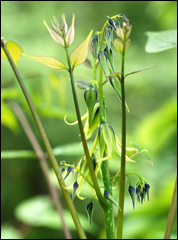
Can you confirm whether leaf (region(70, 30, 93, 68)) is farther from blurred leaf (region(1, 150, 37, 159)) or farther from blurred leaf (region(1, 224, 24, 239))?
blurred leaf (region(1, 224, 24, 239))

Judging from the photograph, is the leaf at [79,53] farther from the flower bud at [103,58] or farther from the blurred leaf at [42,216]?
the blurred leaf at [42,216]

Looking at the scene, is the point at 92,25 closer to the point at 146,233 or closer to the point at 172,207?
the point at 146,233

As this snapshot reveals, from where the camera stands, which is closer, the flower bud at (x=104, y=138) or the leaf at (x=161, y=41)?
the flower bud at (x=104, y=138)

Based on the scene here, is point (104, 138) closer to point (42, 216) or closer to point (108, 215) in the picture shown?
point (108, 215)

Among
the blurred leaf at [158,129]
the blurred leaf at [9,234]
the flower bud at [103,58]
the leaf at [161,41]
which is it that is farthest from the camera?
the blurred leaf at [158,129]

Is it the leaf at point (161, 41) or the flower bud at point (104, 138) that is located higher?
the leaf at point (161, 41)

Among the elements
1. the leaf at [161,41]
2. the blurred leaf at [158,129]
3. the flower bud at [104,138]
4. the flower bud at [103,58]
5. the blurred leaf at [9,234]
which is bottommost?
the blurred leaf at [9,234]

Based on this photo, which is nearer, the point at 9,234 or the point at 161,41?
the point at 161,41

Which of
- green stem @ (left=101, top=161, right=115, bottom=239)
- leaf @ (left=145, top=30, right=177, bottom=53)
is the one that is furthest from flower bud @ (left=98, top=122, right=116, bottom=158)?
leaf @ (left=145, top=30, right=177, bottom=53)

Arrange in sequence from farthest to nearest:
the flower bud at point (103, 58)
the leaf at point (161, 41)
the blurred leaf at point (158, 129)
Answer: the blurred leaf at point (158, 129), the leaf at point (161, 41), the flower bud at point (103, 58)

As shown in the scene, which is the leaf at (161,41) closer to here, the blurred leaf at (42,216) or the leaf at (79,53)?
the leaf at (79,53)

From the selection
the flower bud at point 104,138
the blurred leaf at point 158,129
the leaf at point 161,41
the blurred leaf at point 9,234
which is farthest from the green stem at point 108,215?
the blurred leaf at point 158,129

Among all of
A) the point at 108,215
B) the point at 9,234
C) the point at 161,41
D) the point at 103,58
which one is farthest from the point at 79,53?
the point at 9,234
